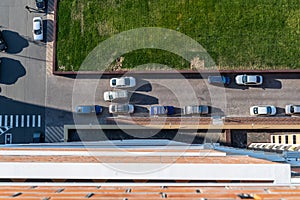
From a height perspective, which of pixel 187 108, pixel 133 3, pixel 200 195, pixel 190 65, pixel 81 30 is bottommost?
pixel 200 195

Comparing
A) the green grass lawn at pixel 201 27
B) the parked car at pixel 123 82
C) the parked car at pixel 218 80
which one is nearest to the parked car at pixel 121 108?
the parked car at pixel 123 82

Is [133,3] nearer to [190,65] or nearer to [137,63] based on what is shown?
[137,63]

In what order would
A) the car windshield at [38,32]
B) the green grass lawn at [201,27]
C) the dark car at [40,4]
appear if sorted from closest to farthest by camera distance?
1. the green grass lawn at [201,27]
2. the car windshield at [38,32]
3. the dark car at [40,4]

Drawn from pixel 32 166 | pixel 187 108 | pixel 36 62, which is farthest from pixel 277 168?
pixel 36 62

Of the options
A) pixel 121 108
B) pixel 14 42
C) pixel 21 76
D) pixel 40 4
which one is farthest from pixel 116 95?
pixel 40 4

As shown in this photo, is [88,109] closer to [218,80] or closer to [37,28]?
[37,28]

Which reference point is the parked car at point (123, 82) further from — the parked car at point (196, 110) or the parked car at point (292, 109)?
the parked car at point (292, 109)
